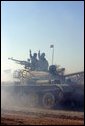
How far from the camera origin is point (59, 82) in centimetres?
2338

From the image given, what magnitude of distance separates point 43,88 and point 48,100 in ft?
3.28

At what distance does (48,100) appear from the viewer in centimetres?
2289

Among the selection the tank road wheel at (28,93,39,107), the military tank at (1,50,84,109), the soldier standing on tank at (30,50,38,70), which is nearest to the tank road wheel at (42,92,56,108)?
the military tank at (1,50,84,109)

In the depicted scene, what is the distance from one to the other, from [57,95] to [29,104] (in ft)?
8.18

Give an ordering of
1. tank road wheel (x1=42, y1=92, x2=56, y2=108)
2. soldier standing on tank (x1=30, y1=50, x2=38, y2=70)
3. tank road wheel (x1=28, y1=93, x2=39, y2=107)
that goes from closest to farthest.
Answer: tank road wheel (x1=42, y1=92, x2=56, y2=108)
tank road wheel (x1=28, y1=93, x2=39, y2=107)
soldier standing on tank (x1=30, y1=50, x2=38, y2=70)

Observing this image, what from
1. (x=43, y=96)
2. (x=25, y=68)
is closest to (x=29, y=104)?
(x=43, y=96)

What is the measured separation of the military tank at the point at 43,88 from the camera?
22.7 metres

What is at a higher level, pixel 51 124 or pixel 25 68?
pixel 25 68

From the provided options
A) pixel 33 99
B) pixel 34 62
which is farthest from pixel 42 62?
pixel 33 99

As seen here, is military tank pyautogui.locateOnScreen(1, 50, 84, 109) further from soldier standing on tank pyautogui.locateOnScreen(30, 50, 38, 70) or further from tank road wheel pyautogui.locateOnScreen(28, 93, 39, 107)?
soldier standing on tank pyautogui.locateOnScreen(30, 50, 38, 70)

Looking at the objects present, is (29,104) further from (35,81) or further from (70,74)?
(70,74)

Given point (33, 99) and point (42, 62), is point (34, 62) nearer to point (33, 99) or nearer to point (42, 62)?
point (42, 62)

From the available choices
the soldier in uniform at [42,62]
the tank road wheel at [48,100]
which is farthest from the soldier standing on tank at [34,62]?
the tank road wheel at [48,100]

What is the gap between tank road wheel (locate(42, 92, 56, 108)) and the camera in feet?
74.4
